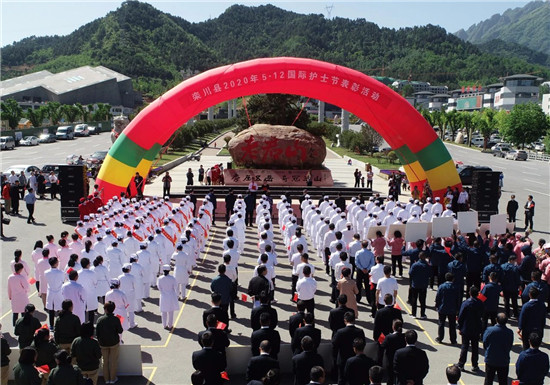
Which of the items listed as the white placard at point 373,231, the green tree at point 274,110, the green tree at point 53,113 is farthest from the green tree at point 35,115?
the white placard at point 373,231

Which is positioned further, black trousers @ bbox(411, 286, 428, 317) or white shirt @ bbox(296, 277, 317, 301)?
black trousers @ bbox(411, 286, 428, 317)

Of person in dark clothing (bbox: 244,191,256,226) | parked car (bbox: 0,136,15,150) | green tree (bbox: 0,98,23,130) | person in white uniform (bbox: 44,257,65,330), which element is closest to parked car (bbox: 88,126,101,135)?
green tree (bbox: 0,98,23,130)

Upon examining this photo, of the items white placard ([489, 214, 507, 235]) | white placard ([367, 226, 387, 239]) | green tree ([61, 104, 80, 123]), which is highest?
green tree ([61, 104, 80, 123])

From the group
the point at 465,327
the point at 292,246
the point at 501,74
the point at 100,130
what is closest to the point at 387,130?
the point at 292,246

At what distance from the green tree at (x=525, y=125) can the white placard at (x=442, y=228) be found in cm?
4811

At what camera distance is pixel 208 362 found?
266 inches

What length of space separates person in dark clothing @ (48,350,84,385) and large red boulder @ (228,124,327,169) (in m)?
22.9

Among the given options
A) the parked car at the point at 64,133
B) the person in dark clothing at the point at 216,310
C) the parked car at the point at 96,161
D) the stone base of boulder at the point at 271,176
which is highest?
the parked car at the point at 64,133

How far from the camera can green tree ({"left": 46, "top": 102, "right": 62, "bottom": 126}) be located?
72.9 metres

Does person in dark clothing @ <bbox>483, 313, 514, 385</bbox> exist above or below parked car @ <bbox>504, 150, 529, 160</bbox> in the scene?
below

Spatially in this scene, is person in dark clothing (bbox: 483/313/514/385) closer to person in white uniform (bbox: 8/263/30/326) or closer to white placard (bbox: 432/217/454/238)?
white placard (bbox: 432/217/454/238)

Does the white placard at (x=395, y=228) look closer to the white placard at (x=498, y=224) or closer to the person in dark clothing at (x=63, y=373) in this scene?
the white placard at (x=498, y=224)

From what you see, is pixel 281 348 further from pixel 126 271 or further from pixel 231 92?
pixel 231 92

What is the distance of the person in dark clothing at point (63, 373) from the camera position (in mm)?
6215
